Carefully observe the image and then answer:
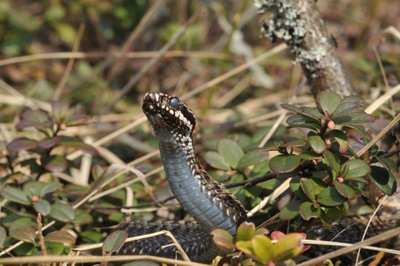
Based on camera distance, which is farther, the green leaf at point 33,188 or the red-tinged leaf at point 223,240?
the green leaf at point 33,188

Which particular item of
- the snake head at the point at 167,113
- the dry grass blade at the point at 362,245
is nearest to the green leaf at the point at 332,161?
the dry grass blade at the point at 362,245

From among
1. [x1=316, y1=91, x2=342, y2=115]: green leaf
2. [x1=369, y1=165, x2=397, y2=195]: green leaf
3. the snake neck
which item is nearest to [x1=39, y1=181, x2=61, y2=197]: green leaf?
the snake neck

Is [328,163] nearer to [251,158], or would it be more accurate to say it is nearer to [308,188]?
[308,188]

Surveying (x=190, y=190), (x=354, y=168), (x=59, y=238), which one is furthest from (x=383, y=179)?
(x=59, y=238)

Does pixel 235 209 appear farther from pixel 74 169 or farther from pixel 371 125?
pixel 74 169

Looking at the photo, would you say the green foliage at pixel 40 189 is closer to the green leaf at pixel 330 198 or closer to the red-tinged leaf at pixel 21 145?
the red-tinged leaf at pixel 21 145

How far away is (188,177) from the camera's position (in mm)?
3230

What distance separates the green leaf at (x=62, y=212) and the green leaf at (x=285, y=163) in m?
1.12

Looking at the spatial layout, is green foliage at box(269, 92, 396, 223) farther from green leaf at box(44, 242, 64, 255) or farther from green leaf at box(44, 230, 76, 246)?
green leaf at box(44, 242, 64, 255)

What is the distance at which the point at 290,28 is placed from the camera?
4062 mm

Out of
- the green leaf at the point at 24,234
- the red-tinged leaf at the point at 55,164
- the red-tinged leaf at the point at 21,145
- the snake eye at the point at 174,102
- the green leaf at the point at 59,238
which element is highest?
the red-tinged leaf at the point at 21,145

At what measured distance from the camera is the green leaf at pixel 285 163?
304cm

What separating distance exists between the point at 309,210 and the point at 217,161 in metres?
0.91

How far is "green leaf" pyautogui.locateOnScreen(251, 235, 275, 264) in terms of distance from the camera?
8.68 ft
